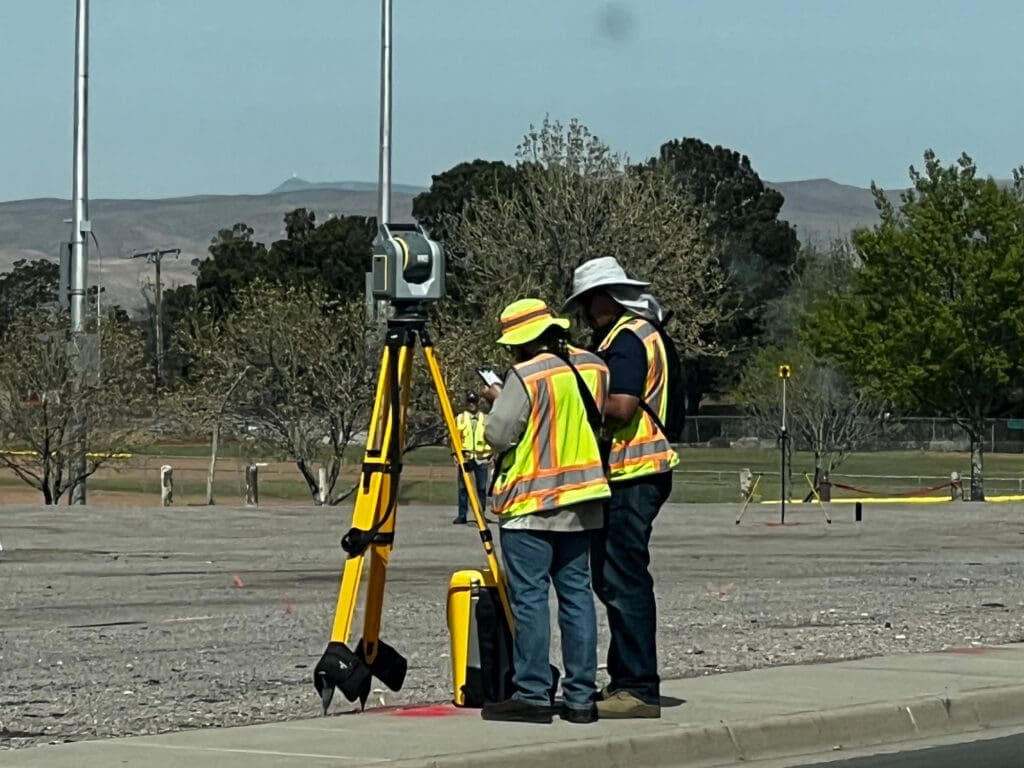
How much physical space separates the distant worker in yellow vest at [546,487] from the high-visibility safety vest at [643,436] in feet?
0.63

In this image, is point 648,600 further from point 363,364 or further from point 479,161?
point 479,161

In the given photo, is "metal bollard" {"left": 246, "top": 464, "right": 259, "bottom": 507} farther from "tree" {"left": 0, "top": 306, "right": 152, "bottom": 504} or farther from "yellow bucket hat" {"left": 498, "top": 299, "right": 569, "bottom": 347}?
"yellow bucket hat" {"left": 498, "top": 299, "right": 569, "bottom": 347}

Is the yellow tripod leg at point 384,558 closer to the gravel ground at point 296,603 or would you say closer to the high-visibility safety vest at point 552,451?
the high-visibility safety vest at point 552,451

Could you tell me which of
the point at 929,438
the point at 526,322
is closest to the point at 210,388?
the point at 526,322

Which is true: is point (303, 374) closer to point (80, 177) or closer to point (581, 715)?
point (80, 177)

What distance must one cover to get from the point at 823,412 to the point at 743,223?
191ft

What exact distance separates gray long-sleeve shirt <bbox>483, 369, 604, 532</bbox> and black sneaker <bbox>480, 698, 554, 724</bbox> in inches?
36.2

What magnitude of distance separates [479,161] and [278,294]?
66.1 meters

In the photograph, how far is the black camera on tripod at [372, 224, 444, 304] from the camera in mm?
10445

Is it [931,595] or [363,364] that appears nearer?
[931,595]

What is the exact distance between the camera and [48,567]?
22.2 metres

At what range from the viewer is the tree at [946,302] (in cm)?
5212

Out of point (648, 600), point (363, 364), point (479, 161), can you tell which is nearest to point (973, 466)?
point (363, 364)

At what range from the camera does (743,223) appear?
119 metres
